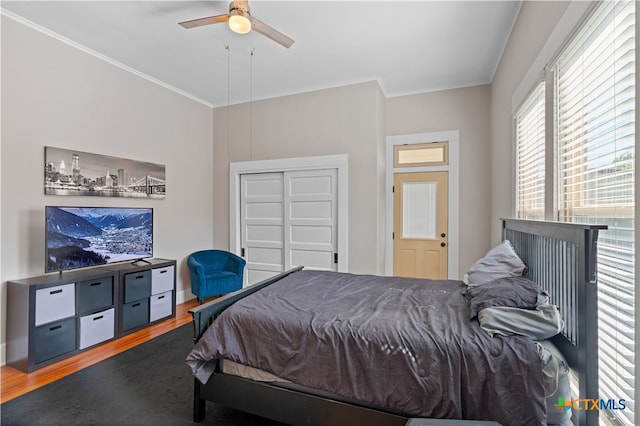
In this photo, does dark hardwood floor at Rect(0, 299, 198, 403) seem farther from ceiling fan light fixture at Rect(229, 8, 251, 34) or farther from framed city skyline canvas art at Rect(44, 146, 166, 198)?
ceiling fan light fixture at Rect(229, 8, 251, 34)

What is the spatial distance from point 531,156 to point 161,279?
3975 mm

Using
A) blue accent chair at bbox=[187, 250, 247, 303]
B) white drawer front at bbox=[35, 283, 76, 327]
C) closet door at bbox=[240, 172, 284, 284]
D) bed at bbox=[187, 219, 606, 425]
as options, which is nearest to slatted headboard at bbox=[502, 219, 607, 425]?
bed at bbox=[187, 219, 606, 425]

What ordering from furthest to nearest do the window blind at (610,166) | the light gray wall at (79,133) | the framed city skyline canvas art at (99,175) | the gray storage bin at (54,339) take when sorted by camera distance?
the framed city skyline canvas art at (99,175), the light gray wall at (79,133), the gray storage bin at (54,339), the window blind at (610,166)

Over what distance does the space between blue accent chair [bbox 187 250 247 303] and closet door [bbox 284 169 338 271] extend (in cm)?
74

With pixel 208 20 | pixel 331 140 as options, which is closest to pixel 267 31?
pixel 208 20

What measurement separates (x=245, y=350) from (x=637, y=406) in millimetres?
1689

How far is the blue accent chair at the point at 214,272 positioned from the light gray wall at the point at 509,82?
3.38 metres

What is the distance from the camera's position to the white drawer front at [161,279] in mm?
3576

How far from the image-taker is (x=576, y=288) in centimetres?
137

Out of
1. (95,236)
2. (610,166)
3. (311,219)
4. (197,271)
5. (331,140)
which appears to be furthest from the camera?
(311,219)

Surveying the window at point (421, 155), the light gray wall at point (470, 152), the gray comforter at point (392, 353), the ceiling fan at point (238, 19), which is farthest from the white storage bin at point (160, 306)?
the light gray wall at point (470, 152)

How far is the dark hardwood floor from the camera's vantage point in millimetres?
2309

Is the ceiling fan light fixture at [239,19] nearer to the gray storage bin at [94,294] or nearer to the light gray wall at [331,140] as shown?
the light gray wall at [331,140]

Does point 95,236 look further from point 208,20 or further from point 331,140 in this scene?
point 331,140
